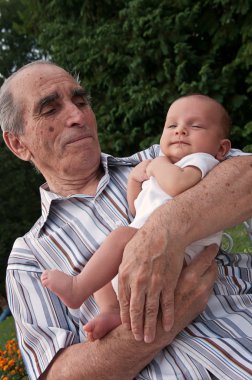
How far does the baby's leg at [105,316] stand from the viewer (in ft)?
6.21

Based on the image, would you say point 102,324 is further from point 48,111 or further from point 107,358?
point 48,111


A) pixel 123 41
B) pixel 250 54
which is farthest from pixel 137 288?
pixel 123 41

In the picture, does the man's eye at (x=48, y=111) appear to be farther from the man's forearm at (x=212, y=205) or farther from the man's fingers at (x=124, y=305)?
the man's fingers at (x=124, y=305)

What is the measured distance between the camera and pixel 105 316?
6.36 feet

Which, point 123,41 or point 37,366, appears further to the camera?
point 123,41

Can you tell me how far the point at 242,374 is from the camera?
1840 millimetres

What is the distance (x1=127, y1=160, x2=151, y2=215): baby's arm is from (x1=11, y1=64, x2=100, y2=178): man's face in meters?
0.35

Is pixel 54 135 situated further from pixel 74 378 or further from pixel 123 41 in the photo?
pixel 123 41

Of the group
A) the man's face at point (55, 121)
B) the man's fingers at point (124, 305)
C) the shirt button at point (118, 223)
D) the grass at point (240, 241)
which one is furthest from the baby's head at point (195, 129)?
the grass at point (240, 241)

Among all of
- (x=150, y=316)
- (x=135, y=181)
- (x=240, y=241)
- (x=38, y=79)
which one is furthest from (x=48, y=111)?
(x=240, y=241)

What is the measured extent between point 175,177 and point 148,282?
16.8 inches

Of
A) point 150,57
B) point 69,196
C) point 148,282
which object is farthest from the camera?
point 150,57

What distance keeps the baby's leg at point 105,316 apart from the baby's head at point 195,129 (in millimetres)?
617

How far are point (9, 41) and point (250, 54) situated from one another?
15.0m
